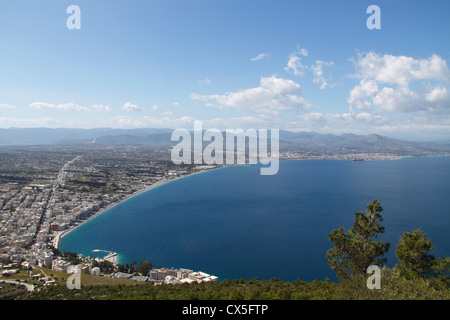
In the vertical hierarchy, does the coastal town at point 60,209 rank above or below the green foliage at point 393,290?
below

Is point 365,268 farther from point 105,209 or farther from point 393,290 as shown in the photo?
point 105,209

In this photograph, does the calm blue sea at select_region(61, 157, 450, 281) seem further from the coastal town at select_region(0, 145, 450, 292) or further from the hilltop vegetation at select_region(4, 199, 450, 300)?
the hilltop vegetation at select_region(4, 199, 450, 300)

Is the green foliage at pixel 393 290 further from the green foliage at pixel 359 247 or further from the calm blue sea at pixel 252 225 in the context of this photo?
the calm blue sea at pixel 252 225

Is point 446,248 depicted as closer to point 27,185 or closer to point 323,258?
point 323,258

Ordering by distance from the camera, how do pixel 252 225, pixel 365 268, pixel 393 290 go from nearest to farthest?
pixel 393 290 → pixel 365 268 → pixel 252 225

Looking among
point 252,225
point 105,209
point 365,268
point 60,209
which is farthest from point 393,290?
point 60,209

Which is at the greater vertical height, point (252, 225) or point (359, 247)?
point (359, 247)

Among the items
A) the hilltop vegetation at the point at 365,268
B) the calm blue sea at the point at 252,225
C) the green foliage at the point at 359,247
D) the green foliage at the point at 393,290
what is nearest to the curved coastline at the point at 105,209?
the calm blue sea at the point at 252,225
